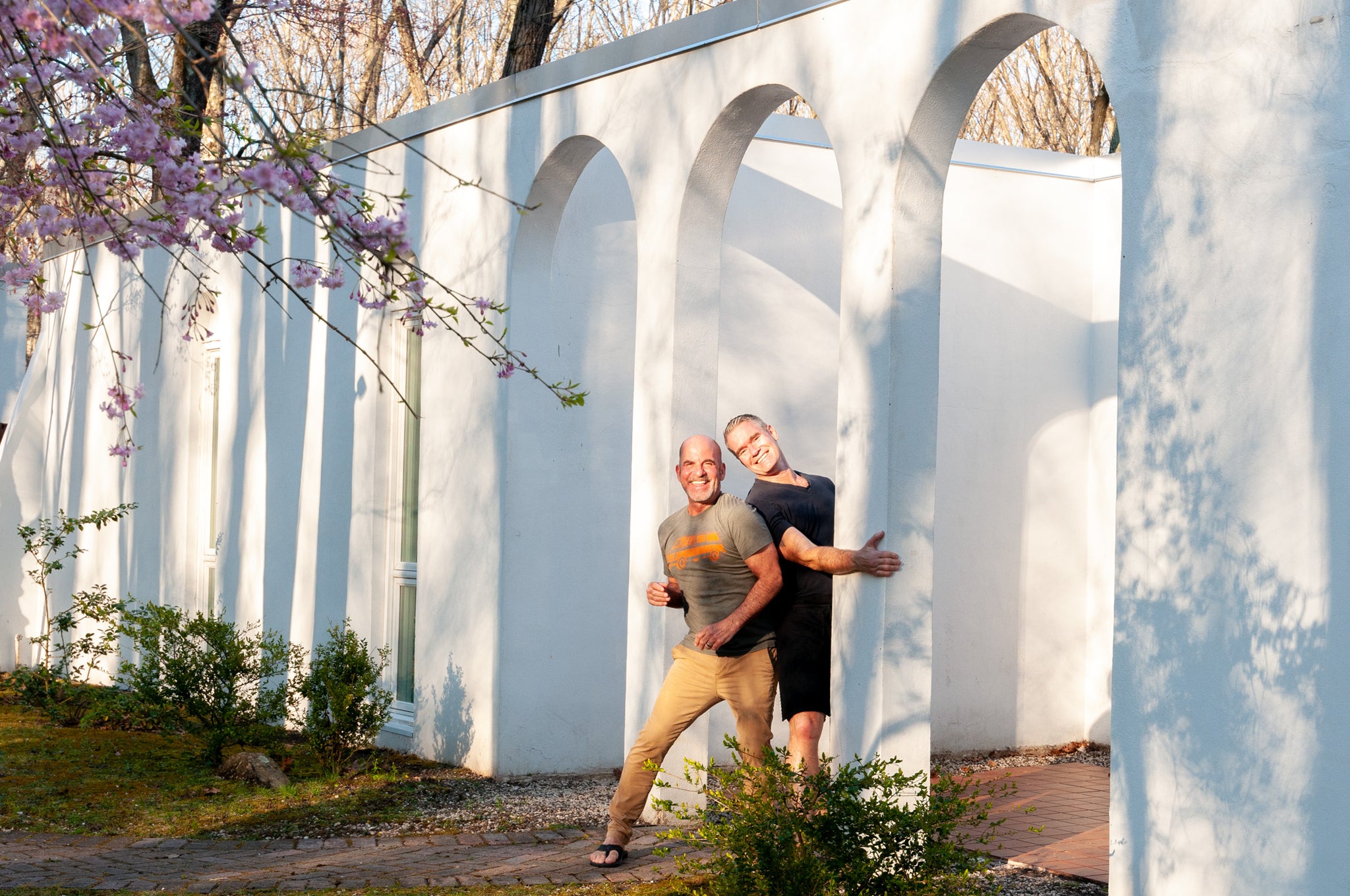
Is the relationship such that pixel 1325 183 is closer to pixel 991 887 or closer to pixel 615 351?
pixel 991 887

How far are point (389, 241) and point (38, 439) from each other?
13.7 meters

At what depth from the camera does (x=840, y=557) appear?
230 inches

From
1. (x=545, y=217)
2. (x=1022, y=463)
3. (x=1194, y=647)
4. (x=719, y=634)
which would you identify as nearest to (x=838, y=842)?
(x=1194, y=647)

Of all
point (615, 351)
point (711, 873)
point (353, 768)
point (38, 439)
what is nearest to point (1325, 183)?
point (711, 873)

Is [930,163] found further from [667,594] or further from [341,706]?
[341,706]

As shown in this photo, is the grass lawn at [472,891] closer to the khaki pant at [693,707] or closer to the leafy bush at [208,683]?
the khaki pant at [693,707]

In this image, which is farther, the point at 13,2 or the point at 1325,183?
the point at 1325,183

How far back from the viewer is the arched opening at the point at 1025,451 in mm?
9492

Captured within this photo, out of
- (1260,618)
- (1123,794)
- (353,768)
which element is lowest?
(353,768)

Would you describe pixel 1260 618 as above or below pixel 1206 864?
above

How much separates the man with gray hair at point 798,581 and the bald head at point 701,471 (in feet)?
0.55

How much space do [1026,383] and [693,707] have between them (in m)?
4.36

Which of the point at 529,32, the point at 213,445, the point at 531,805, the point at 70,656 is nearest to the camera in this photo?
the point at 531,805

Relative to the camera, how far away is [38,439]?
15.9m
